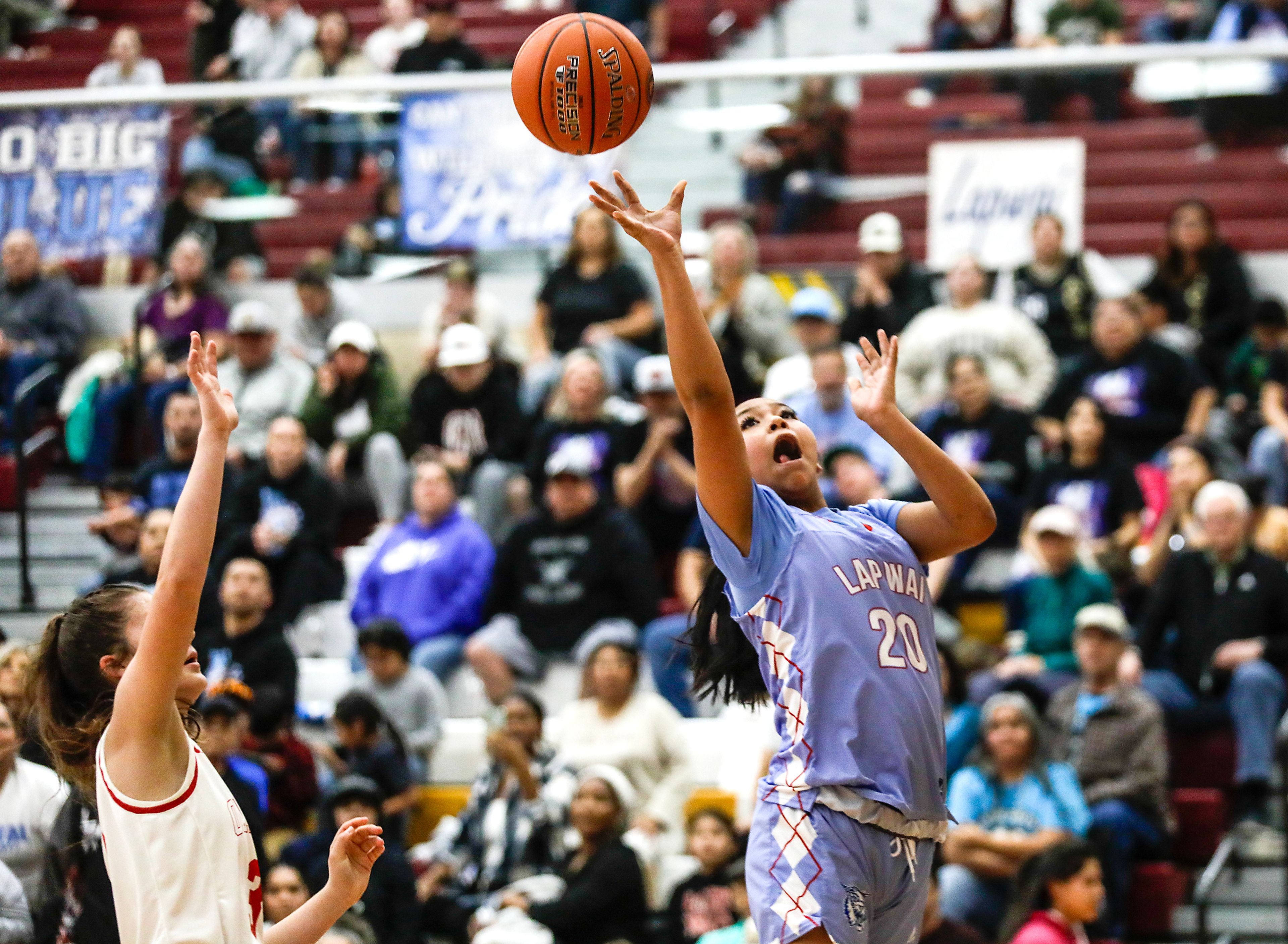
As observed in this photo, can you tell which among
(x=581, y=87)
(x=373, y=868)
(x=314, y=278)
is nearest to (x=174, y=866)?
(x=581, y=87)

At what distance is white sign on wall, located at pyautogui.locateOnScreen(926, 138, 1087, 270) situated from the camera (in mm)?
10812

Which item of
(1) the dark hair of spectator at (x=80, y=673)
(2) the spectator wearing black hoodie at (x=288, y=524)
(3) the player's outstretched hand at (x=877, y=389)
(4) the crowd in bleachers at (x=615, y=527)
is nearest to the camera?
(1) the dark hair of spectator at (x=80, y=673)

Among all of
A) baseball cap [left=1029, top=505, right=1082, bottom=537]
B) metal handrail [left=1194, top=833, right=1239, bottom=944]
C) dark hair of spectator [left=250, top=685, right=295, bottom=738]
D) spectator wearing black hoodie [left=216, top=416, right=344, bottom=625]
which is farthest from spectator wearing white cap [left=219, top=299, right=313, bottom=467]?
metal handrail [left=1194, top=833, right=1239, bottom=944]

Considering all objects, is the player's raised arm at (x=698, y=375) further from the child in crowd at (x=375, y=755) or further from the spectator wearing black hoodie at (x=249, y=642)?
the spectator wearing black hoodie at (x=249, y=642)

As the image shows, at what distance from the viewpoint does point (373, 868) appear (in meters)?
7.68

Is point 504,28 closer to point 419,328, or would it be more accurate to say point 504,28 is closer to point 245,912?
point 419,328

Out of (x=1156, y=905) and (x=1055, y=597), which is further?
(x=1055, y=597)

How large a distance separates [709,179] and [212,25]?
5.36 metres

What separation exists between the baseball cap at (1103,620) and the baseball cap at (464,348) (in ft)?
12.7

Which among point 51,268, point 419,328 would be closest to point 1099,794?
point 419,328

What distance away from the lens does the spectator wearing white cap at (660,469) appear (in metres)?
9.69

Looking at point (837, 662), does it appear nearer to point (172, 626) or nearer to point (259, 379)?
Result: point (172, 626)

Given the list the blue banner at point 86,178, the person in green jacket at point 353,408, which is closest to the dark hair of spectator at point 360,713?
the person in green jacket at point 353,408

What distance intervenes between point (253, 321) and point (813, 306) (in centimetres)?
336
